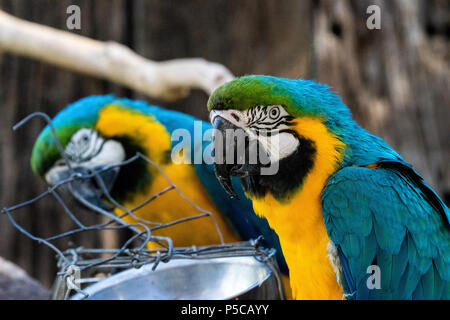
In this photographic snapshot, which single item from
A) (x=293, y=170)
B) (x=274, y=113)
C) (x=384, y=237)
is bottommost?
(x=384, y=237)

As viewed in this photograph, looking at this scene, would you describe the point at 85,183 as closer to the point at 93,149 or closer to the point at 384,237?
the point at 93,149

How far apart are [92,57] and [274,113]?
58.4 inches

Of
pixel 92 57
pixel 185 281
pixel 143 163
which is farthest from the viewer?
pixel 92 57

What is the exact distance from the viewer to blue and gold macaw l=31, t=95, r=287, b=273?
182 cm

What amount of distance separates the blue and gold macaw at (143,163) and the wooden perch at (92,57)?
1.36ft

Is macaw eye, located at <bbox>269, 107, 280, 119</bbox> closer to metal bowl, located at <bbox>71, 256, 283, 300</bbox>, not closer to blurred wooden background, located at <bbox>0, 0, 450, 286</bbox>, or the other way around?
metal bowl, located at <bbox>71, 256, 283, 300</bbox>

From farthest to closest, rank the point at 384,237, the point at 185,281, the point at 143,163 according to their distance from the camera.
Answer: the point at 143,163 → the point at 185,281 → the point at 384,237

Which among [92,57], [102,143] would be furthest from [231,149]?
[92,57]

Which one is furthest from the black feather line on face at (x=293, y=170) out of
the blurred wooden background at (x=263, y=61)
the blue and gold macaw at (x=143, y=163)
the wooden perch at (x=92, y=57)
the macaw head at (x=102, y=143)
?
the blurred wooden background at (x=263, y=61)

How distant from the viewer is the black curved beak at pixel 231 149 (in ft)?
3.75

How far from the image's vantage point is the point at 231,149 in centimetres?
115

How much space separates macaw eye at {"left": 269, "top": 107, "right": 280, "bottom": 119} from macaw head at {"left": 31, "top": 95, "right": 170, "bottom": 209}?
2.69 feet

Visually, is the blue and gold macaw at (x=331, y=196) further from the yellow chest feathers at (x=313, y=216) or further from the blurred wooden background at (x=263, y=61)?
the blurred wooden background at (x=263, y=61)

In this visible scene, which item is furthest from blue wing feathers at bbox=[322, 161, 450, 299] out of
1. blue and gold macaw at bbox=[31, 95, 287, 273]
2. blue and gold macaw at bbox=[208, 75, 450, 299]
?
blue and gold macaw at bbox=[31, 95, 287, 273]
